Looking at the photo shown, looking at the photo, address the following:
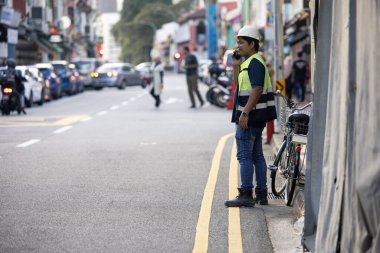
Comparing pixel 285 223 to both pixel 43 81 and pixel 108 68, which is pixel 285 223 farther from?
pixel 108 68

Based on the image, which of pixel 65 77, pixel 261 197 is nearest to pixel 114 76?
pixel 65 77

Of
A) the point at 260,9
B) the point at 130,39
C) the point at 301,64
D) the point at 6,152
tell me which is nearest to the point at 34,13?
the point at 260,9

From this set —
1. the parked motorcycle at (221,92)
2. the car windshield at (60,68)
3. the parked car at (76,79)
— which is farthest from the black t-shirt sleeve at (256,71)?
the parked car at (76,79)

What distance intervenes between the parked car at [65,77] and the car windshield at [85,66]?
9230 millimetres

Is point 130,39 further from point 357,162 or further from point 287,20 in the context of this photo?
point 357,162

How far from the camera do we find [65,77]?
46.9 m

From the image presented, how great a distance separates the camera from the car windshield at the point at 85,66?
5812 centimetres

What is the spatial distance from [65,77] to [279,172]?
3641 cm

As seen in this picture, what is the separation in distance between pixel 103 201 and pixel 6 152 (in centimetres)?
617

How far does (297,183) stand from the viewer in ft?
34.7

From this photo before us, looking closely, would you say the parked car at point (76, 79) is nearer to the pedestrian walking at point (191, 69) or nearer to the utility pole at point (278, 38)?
the pedestrian walking at point (191, 69)

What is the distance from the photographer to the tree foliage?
484 feet

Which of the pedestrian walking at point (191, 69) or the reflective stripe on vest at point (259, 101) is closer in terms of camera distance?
the reflective stripe on vest at point (259, 101)

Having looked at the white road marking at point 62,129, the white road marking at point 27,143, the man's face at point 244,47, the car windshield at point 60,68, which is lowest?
the white road marking at point 62,129
